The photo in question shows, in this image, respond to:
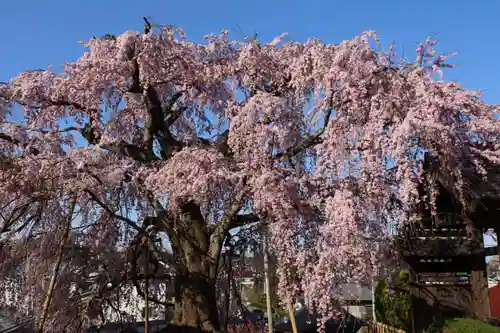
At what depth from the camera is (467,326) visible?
321 inches

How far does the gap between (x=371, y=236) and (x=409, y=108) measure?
182 centimetres

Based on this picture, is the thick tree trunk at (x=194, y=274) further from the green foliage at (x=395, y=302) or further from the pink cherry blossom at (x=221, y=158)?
the green foliage at (x=395, y=302)

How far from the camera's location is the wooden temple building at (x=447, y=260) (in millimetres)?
8210

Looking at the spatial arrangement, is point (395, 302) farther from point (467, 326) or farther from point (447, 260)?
point (467, 326)

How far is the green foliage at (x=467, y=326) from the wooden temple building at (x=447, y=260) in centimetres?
27

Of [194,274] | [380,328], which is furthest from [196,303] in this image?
[380,328]

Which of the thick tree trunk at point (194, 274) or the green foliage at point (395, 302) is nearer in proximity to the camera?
the thick tree trunk at point (194, 274)

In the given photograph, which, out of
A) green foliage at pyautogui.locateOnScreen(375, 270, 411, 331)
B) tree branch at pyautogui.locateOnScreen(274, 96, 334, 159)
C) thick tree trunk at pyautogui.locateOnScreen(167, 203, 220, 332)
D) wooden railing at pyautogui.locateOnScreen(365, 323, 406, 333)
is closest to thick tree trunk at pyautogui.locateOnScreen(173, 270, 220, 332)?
thick tree trunk at pyautogui.locateOnScreen(167, 203, 220, 332)

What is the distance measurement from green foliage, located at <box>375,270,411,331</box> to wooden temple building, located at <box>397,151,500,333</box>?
10.1 ft

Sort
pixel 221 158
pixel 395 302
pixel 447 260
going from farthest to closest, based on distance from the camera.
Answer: pixel 395 302
pixel 447 260
pixel 221 158

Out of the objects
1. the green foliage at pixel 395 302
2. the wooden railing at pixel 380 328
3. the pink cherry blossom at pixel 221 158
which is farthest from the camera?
the green foliage at pixel 395 302

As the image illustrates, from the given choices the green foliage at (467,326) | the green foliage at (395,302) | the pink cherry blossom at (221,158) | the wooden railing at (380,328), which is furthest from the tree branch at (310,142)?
the green foliage at (395,302)

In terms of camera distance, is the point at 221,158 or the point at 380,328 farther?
the point at 380,328

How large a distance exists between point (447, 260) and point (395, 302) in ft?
16.5
